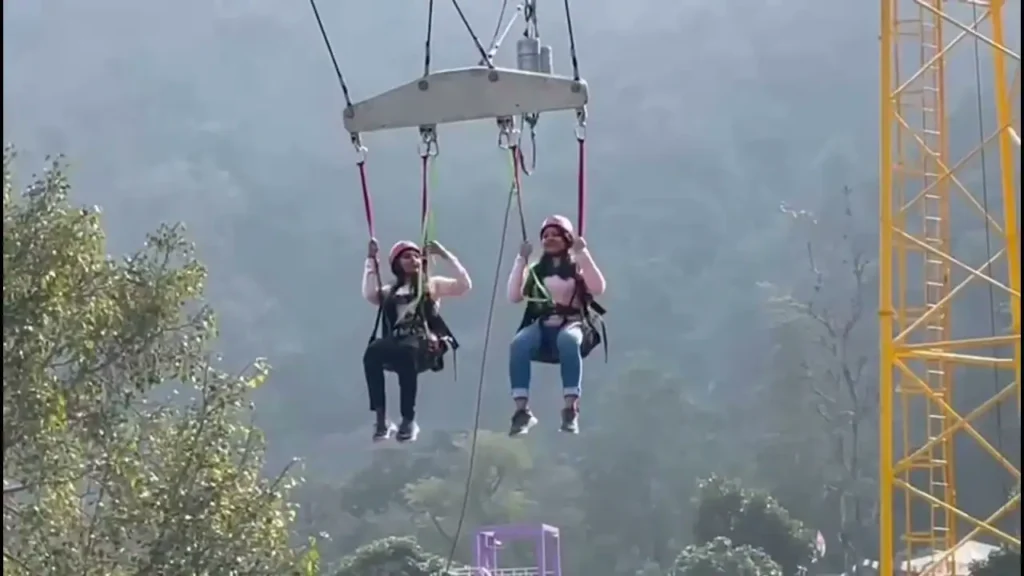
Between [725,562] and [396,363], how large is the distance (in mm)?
10821

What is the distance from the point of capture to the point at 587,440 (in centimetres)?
2558

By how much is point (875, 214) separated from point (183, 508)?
26.0 metres

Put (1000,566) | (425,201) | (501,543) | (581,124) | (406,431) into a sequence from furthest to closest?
(501,543) < (1000,566) < (406,431) < (425,201) < (581,124)

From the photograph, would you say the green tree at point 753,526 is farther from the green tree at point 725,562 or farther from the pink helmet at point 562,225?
the pink helmet at point 562,225

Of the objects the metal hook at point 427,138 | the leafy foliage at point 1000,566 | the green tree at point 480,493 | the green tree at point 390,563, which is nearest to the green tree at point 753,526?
the green tree at point 390,563

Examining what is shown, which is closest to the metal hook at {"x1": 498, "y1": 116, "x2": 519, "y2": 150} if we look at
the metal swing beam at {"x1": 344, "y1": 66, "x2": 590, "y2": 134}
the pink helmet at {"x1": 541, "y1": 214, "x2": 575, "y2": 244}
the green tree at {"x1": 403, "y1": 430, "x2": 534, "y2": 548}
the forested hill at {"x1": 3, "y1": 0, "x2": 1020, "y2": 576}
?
the metal swing beam at {"x1": 344, "y1": 66, "x2": 590, "y2": 134}

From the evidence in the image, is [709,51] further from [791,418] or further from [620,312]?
→ [791,418]

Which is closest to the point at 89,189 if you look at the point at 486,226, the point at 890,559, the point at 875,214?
the point at 486,226

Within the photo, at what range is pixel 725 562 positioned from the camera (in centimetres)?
1529

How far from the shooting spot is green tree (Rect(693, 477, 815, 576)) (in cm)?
1728

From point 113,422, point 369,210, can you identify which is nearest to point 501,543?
point 113,422

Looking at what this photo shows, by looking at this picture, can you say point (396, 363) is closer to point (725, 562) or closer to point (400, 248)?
point (400, 248)

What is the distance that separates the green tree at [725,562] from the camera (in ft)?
49.4

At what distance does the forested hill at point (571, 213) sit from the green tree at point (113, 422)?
30.1 ft
